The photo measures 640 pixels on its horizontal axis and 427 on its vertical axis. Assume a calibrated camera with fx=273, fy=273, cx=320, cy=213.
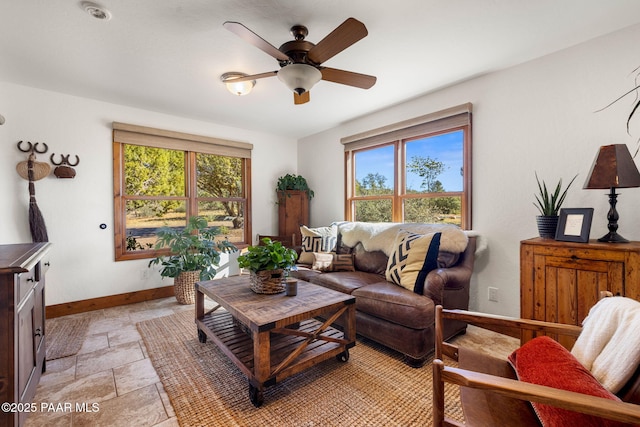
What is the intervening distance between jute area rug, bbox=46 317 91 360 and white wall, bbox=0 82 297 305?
325 millimetres

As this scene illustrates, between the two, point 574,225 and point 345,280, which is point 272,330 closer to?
point 345,280

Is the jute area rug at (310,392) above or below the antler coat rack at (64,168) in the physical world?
below

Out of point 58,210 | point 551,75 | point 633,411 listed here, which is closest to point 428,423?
point 633,411

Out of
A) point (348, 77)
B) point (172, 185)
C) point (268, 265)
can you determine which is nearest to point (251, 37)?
point (348, 77)

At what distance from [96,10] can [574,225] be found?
3.41 m

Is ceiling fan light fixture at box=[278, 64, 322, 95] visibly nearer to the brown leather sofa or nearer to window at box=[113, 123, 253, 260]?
the brown leather sofa

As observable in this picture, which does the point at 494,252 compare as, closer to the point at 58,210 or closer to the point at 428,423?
the point at 428,423

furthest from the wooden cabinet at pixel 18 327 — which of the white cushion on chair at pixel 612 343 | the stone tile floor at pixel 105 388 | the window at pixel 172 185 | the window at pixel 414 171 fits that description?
the window at pixel 414 171

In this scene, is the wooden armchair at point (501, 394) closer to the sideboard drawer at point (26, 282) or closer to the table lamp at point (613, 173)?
the table lamp at point (613, 173)

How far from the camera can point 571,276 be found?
1.76 metres

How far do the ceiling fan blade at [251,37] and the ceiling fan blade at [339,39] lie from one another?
8.2 inches

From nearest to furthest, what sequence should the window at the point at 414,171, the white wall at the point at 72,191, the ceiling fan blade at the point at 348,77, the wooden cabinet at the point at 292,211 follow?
the ceiling fan blade at the point at 348,77, the white wall at the point at 72,191, the window at the point at 414,171, the wooden cabinet at the point at 292,211

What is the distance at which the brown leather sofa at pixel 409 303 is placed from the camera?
1967mm

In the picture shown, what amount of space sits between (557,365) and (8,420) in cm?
220
